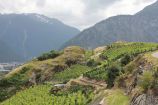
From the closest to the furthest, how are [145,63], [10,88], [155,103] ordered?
[155,103] → [145,63] → [10,88]

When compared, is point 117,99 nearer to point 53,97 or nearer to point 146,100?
point 146,100

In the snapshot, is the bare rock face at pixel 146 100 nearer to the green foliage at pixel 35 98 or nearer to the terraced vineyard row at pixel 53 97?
the terraced vineyard row at pixel 53 97

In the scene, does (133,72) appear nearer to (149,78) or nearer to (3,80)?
(149,78)

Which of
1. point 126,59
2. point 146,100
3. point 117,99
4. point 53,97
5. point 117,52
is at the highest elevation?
point 117,52

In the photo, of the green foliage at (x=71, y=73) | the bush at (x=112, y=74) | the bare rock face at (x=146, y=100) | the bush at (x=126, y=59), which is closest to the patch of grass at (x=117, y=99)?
the bare rock face at (x=146, y=100)

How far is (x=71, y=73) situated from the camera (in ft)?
343

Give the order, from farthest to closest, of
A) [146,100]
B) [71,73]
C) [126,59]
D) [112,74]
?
[71,73]
[126,59]
[112,74]
[146,100]

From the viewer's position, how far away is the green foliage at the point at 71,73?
101750 mm

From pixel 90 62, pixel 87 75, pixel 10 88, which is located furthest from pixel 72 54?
pixel 87 75

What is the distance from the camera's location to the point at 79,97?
66.6 m

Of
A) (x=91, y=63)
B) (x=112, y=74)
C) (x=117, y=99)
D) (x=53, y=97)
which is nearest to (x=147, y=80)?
(x=117, y=99)

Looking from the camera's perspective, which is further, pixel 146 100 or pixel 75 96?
pixel 75 96

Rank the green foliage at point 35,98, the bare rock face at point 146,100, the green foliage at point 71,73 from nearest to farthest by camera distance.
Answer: the bare rock face at point 146,100, the green foliage at point 35,98, the green foliage at point 71,73

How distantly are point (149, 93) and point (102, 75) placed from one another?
127 feet
